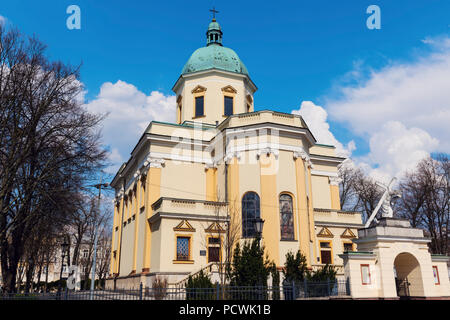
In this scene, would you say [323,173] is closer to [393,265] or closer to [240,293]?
[393,265]

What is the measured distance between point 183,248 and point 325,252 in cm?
1159

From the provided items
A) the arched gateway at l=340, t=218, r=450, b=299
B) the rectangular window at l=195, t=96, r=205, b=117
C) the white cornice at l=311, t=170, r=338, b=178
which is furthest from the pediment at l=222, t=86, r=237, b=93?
the arched gateway at l=340, t=218, r=450, b=299

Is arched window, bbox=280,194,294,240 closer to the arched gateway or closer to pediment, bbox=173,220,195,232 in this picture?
pediment, bbox=173,220,195,232

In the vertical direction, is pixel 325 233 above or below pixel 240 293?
above

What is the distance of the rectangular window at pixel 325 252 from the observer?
29.0 metres

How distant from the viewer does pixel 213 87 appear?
1334 inches

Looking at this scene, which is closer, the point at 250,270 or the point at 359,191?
the point at 250,270

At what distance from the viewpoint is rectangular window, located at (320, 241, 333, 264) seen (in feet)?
95.0

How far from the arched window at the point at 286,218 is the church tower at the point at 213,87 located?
10661 millimetres

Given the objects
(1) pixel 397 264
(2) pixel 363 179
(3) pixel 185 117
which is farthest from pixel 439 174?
(3) pixel 185 117

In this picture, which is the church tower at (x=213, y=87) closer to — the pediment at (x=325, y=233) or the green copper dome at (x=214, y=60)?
the green copper dome at (x=214, y=60)

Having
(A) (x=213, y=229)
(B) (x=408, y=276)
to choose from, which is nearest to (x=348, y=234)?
(B) (x=408, y=276)

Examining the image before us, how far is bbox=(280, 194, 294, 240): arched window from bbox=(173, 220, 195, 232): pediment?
19.5 feet

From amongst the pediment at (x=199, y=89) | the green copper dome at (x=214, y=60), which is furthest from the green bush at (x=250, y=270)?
the green copper dome at (x=214, y=60)
